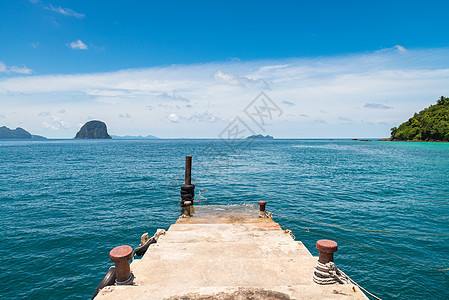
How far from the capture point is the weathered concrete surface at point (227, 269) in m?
5.57

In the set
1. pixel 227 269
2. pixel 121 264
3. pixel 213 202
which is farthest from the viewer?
pixel 213 202

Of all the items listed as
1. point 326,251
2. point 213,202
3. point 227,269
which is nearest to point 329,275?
point 326,251

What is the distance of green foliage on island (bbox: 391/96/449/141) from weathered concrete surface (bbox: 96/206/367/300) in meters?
157

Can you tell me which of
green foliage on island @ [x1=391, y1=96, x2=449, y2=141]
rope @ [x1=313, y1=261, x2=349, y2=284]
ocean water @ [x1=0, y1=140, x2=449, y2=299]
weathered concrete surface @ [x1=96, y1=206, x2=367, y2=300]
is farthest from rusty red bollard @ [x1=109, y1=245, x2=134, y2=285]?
green foliage on island @ [x1=391, y1=96, x2=449, y2=141]

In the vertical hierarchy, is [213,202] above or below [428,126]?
below

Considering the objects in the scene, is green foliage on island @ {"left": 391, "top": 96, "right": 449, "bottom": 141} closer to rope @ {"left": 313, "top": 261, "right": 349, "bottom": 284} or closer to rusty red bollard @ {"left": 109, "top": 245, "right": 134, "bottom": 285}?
rope @ {"left": 313, "top": 261, "right": 349, "bottom": 284}

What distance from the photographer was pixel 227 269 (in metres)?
6.79

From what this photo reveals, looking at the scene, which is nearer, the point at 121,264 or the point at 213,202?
the point at 121,264

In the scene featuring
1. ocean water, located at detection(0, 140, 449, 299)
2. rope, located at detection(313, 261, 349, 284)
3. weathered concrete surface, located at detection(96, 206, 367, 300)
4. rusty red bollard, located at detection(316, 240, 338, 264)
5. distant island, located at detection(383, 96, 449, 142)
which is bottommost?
ocean water, located at detection(0, 140, 449, 299)

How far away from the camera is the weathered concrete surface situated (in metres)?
5.57

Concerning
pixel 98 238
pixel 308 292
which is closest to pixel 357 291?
pixel 308 292

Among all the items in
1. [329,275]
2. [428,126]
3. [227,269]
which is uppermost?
[428,126]

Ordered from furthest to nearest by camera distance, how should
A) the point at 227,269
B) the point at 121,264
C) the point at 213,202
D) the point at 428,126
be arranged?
1. the point at 428,126
2. the point at 213,202
3. the point at 227,269
4. the point at 121,264

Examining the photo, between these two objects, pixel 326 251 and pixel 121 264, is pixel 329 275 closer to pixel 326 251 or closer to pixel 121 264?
pixel 326 251
